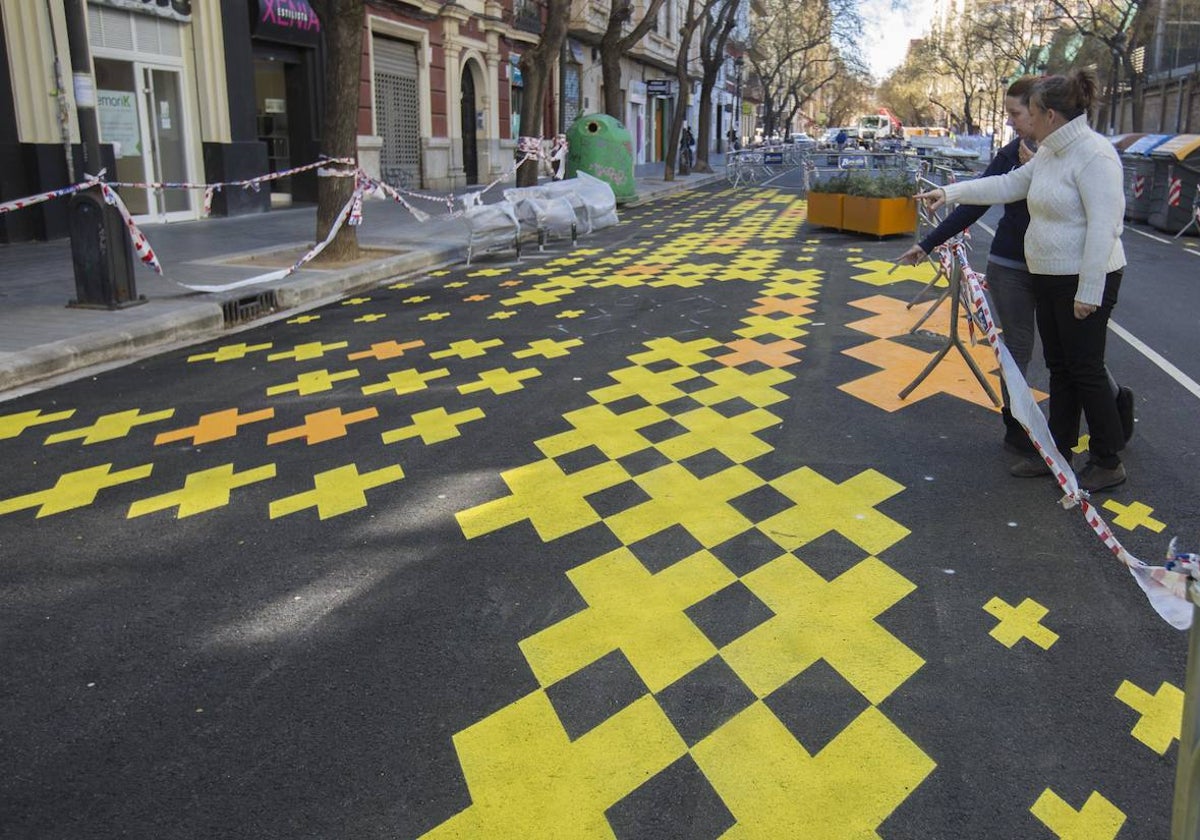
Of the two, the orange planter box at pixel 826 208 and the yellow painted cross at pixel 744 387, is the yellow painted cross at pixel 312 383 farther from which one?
the orange planter box at pixel 826 208

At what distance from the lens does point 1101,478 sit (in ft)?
14.6

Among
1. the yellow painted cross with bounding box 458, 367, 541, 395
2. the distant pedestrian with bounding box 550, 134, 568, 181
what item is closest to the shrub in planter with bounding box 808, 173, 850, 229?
the distant pedestrian with bounding box 550, 134, 568, 181

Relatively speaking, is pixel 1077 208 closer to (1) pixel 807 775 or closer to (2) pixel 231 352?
(1) pixel 807 775

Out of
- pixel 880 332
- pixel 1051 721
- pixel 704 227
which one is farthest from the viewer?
pixel 704 227

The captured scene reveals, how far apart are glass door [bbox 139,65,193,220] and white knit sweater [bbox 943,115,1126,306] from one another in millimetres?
14748

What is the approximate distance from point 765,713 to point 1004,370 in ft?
7.99

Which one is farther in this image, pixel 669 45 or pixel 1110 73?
pixel 669 45

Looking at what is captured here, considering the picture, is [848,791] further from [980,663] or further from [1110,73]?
[1110,73]

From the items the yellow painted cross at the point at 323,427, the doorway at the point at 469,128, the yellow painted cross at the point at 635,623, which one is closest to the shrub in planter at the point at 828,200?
the yellow painted cross at the point at 323,427

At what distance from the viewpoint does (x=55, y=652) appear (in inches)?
125

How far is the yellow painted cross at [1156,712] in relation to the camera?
2664mm

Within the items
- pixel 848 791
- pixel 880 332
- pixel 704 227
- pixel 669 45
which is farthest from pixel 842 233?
pixel 669 45

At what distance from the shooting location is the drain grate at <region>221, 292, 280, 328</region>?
8617 millimetres

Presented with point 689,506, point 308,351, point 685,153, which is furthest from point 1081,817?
point 685,153
